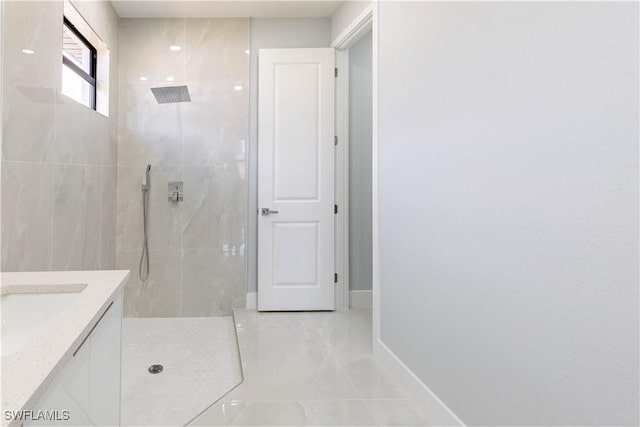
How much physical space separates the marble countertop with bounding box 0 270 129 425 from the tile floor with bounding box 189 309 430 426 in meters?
0.92

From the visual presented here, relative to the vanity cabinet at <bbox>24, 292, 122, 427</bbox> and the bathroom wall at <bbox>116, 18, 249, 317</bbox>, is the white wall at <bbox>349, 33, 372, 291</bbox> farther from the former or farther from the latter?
the vanity cabinet at <bbox>24, 292, 122, 427</bbox>

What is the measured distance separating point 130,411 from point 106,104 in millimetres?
2445

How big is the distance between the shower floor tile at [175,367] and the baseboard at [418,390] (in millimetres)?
899

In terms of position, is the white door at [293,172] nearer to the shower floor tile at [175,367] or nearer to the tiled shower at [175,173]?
the tiled shower at [175,173]

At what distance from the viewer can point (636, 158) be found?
2.94ft

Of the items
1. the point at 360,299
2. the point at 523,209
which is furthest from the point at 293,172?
the point at 523,209

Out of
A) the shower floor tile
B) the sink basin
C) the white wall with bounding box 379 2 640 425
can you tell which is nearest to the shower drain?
the shower floor tile

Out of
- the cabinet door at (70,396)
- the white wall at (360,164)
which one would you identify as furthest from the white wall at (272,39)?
the cabinet door at (70,396)

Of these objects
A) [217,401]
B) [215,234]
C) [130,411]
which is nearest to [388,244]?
[217,401]

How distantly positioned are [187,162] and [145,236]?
30.6 inches

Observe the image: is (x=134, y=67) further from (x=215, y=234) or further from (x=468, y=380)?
(x=468, y=380)

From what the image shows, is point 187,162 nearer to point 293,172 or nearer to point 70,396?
point 293,172

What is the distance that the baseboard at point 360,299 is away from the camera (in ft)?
12.2

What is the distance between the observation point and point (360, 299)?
3.73m
